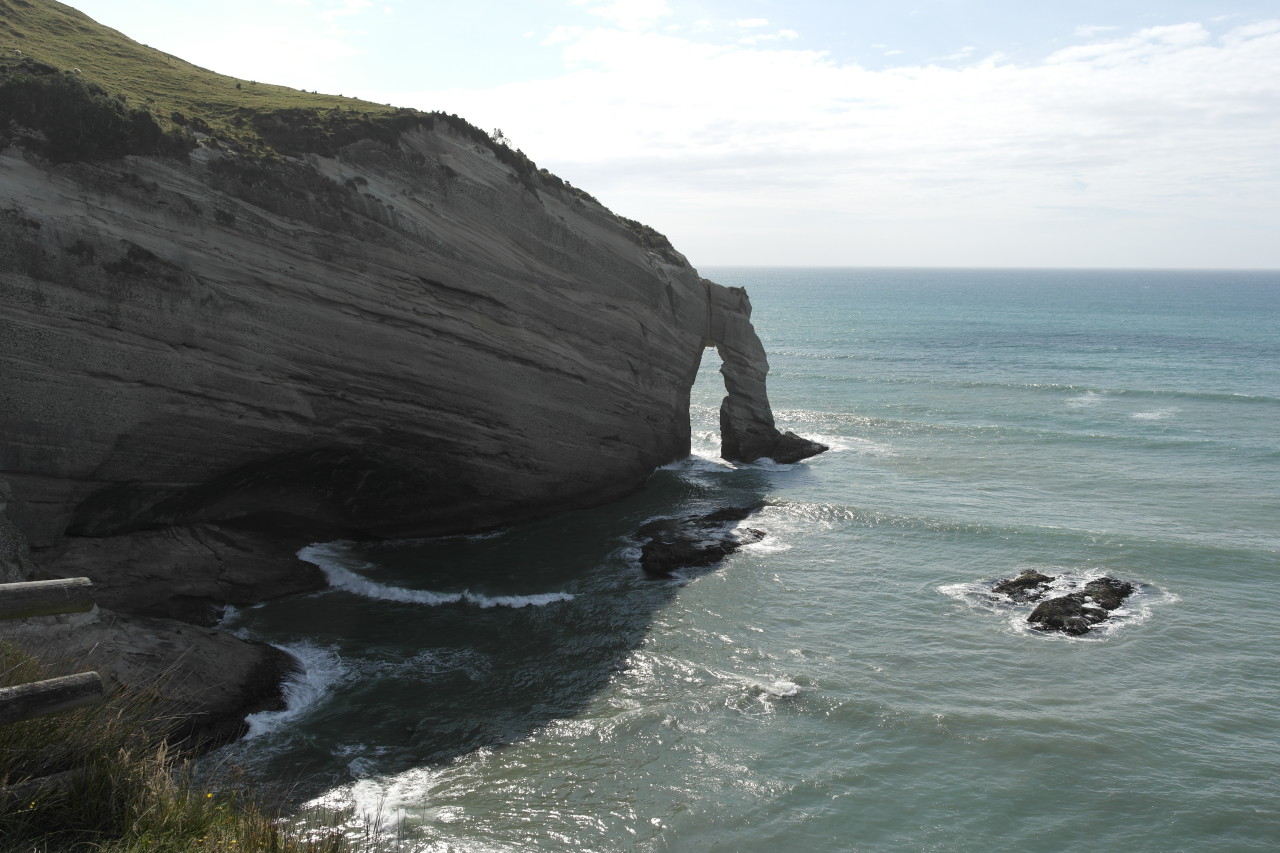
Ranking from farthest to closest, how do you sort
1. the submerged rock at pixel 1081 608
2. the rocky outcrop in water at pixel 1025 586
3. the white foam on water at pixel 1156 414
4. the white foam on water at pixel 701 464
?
the white foam on water at pixel 1156 414
the white foam on water at pixel 701 464
the rocky outcrop in water at pixel 1025 586
the submerged rock at pixel 1081 608

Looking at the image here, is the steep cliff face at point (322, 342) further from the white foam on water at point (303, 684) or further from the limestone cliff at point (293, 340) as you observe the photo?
the white foam on water at point (303, 684)

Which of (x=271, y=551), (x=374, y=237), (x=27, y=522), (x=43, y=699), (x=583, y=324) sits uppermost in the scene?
(x=374, y=237)

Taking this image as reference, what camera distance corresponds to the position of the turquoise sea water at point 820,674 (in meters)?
15.4

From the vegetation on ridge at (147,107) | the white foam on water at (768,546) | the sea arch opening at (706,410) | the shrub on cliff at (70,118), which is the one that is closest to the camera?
the shrub on cliff at (70,118)

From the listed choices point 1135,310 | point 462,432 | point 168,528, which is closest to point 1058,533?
point 462,432

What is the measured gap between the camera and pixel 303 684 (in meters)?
19.1

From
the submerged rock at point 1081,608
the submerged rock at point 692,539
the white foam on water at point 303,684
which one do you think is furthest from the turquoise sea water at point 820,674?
the submerged rock at point 692,539

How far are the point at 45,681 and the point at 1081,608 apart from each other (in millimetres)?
22802

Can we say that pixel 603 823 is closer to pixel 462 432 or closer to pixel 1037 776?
pixel 1037 776

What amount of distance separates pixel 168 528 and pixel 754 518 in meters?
17.5

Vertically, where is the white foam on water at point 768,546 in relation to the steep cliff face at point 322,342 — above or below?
below

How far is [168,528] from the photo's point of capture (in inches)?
896

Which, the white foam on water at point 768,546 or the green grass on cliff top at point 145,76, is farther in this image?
the white foam on water at point 768,546

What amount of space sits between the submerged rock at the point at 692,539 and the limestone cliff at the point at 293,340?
3217 mm
